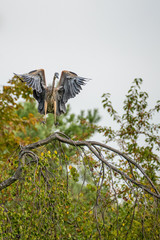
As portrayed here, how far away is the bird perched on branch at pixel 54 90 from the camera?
512cm

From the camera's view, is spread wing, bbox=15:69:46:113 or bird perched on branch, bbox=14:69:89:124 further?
bird perched on branch, bbox=14:69:89:124

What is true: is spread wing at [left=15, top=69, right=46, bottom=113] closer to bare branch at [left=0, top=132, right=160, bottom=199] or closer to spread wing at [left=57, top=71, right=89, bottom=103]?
spread wing at [left=57, top=71, right=89, bottom=103]

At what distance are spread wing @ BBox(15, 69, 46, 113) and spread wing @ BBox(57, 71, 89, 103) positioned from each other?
261 millimetres

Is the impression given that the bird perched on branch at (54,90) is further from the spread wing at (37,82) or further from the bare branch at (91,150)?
the bare branch at (91,150)

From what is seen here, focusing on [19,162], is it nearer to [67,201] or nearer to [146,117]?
[67,201]

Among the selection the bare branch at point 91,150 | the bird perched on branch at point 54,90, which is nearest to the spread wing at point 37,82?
the bird perched on branch at point 54,90

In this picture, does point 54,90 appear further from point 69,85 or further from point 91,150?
point 91,150

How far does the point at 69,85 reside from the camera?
17.2ft

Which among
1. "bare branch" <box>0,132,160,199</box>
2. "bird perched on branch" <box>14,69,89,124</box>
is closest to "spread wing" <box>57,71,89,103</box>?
"bird perched on branch" <box>14,69,89,124</box>

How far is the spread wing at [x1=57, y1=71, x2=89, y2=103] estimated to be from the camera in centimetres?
518

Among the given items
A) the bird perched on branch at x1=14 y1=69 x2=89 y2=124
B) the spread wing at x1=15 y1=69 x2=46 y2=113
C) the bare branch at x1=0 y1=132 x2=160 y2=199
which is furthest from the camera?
the bird perched on branch at x1=14 y1=69 x2=89 y2=124

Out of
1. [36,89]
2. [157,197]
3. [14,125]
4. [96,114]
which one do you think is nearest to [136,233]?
[157,197]

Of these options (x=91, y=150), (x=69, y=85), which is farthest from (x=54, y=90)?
(x=91, y=150)

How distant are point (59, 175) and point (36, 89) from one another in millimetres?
1504
